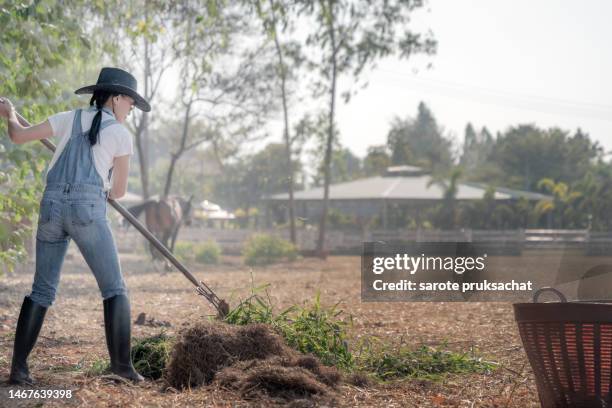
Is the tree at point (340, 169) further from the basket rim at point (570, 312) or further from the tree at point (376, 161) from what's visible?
the basket rim at point (570, 312)

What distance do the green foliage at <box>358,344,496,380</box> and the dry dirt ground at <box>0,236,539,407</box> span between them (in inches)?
5.9

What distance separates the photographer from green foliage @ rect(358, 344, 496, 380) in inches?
222

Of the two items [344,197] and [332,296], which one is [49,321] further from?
[344,197]

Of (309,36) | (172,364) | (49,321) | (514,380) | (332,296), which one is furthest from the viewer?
(309,36)

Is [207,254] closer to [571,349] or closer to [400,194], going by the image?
[400,194]

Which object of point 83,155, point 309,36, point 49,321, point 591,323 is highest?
point 309,36

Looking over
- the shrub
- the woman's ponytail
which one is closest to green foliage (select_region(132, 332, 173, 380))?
the woman's ponytail

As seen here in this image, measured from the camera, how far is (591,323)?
4.07 metres

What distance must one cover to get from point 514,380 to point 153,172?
78.1m

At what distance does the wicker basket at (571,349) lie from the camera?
13.4 feet

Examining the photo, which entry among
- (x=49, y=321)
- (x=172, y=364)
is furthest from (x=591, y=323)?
(x=49, y=321)

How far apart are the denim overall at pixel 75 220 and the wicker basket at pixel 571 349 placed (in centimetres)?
235

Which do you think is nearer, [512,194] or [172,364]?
[172,364]

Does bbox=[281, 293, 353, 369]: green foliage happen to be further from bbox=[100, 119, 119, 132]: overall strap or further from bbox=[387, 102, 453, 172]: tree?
bbox=[387, 102, 453, 172]: tree
